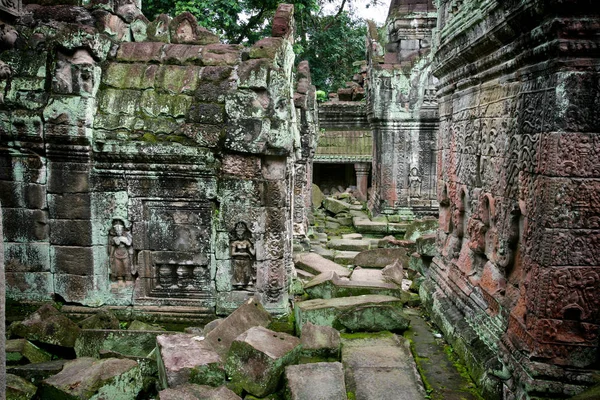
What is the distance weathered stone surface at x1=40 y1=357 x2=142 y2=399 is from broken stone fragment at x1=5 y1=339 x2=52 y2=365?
1.52 ft

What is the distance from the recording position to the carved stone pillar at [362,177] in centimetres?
1748

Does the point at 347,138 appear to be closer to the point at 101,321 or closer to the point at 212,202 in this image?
the point at 212,202

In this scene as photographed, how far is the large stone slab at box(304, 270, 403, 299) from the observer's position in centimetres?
659

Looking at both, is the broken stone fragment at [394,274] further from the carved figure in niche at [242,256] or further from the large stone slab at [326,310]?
the carved figure in niche at [242,256]

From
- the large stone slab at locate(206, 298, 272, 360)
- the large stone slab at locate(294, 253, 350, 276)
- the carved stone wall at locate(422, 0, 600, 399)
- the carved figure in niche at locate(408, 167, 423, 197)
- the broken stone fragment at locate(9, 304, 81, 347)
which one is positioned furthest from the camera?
the carved figure in niche at locate(408, 167, 423, 197)

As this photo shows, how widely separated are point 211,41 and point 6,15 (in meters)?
3.56

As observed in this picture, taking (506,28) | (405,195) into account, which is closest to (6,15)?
(506,28)

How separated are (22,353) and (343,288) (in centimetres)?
355

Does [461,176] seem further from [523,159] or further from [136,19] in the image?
[136,19]

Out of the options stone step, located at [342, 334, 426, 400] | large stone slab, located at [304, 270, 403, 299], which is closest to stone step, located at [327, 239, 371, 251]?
large stone slab, located at [304, 270, 403, 299]

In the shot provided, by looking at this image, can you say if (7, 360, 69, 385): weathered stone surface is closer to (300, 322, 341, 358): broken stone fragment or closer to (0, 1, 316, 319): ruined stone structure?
(0, 1, 316, 319): ruined stone structure

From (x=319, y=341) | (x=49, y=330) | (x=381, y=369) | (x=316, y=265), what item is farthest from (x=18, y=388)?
(x=316, y=265)

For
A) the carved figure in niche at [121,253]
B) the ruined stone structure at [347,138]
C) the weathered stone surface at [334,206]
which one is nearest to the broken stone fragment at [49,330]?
the carved figure in niche at [121,253]

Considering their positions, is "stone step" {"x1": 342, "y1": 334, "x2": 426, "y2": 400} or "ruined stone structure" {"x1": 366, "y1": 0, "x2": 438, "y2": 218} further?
"ruined stone structure" {"x1": 366, "y1": 0, "x2": 438, "y2": 218}
